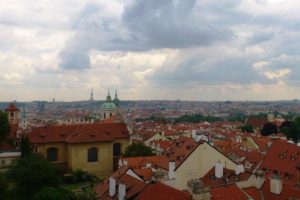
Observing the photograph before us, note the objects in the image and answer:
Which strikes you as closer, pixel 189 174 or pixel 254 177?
pixel 254 177

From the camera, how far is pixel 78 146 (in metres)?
65.0

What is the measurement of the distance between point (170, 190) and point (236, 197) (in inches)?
168

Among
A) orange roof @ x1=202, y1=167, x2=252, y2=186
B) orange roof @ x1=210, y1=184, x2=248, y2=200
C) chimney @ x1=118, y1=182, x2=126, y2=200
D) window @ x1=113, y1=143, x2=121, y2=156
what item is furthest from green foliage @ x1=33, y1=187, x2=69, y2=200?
window @ x1=113, y1=143, x2=121, y2=156

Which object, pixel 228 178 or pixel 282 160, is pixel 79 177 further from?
pixel 228 178

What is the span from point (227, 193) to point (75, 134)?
136 feet

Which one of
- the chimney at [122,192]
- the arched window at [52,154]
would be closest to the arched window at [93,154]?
the arched window at [52,154]

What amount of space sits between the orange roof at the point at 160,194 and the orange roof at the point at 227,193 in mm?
1933

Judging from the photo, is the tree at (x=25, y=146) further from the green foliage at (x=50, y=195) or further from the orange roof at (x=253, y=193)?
the orange roof at (x=253, y=193)

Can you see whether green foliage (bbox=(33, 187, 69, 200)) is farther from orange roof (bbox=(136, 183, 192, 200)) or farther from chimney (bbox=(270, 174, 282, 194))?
chimney (bbox=(270, 174, 282, 194))

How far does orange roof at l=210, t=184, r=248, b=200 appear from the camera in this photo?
27.3 meters

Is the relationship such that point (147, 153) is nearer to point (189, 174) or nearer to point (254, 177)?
point (189, 174)

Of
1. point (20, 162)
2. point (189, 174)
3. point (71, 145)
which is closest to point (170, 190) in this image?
point (189, 174)

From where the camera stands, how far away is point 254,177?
31.3 metres

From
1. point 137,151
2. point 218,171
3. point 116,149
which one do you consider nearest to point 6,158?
point 116,149
